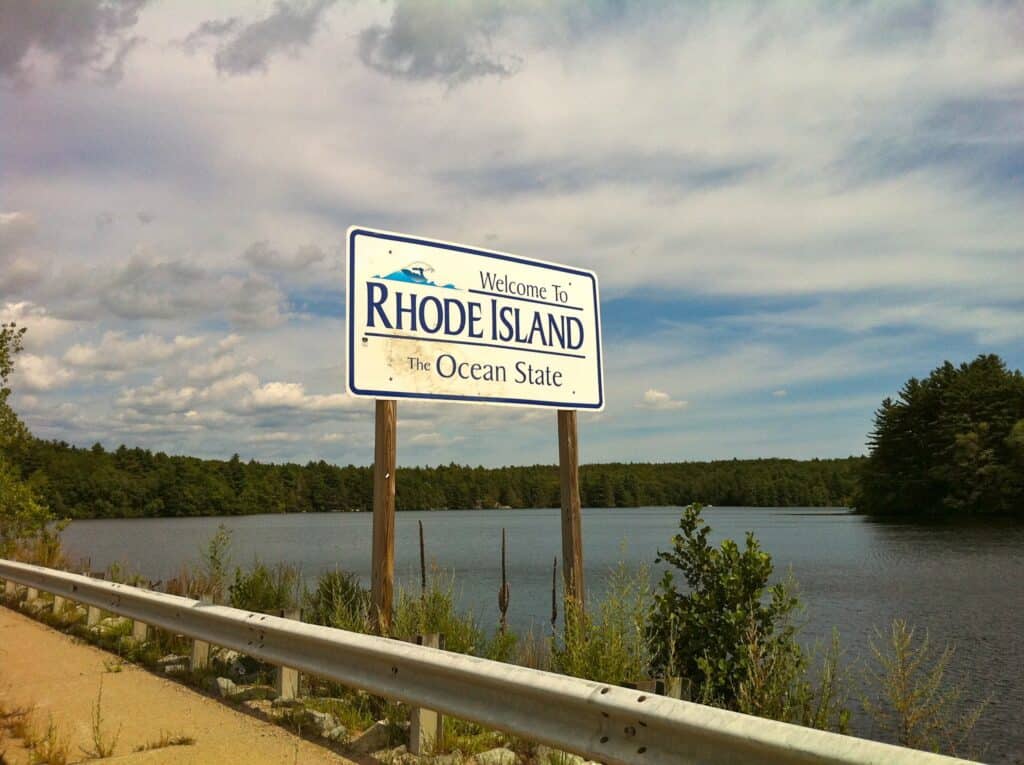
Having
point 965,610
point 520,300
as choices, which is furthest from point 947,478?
point 520,300

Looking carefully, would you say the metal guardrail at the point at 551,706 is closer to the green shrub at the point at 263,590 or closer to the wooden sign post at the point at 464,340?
the wooden sign post at the point at 464,340

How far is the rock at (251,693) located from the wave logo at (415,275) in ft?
11.6

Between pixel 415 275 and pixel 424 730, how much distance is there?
4.41 meters

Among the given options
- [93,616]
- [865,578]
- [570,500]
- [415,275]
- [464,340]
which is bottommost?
[865,578]

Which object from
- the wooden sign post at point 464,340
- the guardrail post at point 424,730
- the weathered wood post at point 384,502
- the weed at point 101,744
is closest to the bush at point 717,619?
the wooden sign post at point 464,340

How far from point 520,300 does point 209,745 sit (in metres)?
5.06

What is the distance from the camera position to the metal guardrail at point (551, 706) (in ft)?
9.50

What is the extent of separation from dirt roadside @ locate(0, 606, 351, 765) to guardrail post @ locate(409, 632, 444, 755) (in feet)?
1.25

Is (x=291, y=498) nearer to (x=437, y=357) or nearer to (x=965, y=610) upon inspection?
(x=965, y=610)

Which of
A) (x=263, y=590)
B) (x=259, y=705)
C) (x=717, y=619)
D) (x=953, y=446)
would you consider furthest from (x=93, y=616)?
(x=953, y=446)

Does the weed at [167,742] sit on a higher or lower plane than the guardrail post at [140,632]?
lower

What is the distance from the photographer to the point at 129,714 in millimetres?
5656

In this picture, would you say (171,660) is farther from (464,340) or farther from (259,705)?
(464,340)

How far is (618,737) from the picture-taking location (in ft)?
11.4
